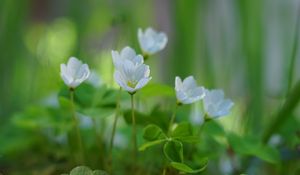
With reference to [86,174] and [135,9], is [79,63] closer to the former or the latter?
[86,174]

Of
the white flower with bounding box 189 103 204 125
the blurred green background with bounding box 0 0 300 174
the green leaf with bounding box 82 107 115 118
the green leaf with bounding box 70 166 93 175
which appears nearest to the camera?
the green leaf with bounding box 70 166 93 175

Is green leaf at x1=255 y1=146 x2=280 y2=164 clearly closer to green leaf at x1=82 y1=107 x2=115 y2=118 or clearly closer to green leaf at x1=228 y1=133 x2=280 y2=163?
green leaf at x1=228 y1=133 x2=280 y2=163

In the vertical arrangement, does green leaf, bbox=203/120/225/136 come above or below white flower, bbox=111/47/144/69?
below

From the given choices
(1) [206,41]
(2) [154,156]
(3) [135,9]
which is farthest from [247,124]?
(3) [135,9]

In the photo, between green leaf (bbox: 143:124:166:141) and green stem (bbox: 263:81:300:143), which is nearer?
green leaf (bbox: 143:124:166:141)

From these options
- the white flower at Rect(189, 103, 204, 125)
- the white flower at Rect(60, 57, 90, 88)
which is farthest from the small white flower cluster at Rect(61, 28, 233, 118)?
the white flower at Rect(189, 103, 204, 125)

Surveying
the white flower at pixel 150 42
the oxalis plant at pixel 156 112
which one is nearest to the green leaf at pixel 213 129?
the oxalis plant at pixel 156 112

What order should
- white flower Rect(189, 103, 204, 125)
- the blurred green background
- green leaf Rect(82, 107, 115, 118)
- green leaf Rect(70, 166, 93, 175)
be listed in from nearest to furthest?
green leaf Rect(70, 166, 93, 175)
green leaf Rect(82, 107, 115, 118)
white flower Rect(189, 103, 204, 125)
the blurred green background
